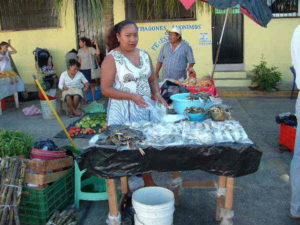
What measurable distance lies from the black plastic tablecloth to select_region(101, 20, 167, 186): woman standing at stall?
0.61 m

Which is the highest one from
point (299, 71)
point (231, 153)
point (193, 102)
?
point (299, 71)

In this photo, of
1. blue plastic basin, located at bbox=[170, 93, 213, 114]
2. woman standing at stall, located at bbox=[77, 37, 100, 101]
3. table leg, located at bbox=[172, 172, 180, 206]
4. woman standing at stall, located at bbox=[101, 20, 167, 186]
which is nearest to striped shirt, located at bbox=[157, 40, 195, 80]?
blue plastic basin, located at bbox=[170, 93, 213, 114]

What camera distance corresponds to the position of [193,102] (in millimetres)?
3533

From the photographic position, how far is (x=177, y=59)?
19.5ft

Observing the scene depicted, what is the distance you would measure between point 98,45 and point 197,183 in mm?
7559

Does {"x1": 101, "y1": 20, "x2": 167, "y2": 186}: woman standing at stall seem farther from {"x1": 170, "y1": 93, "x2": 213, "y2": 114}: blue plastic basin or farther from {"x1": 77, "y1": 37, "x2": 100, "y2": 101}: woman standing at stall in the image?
{"x1": 77, "y1": 37, "x2": 100, "y2": 101}: woman standing at stall

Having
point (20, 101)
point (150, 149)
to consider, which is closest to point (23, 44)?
point (20, 101)

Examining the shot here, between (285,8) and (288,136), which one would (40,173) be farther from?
(285,8)

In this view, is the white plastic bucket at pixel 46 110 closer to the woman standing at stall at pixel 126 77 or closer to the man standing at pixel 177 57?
the man standing at pixel 177 57

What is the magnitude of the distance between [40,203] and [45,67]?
7075mm

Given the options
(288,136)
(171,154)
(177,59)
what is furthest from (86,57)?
(171,154)

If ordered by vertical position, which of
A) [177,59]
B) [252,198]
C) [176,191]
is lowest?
[252,198]

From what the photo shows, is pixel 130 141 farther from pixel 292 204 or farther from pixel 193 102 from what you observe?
pixel 292 204

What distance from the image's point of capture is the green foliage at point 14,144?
3.46 metres
